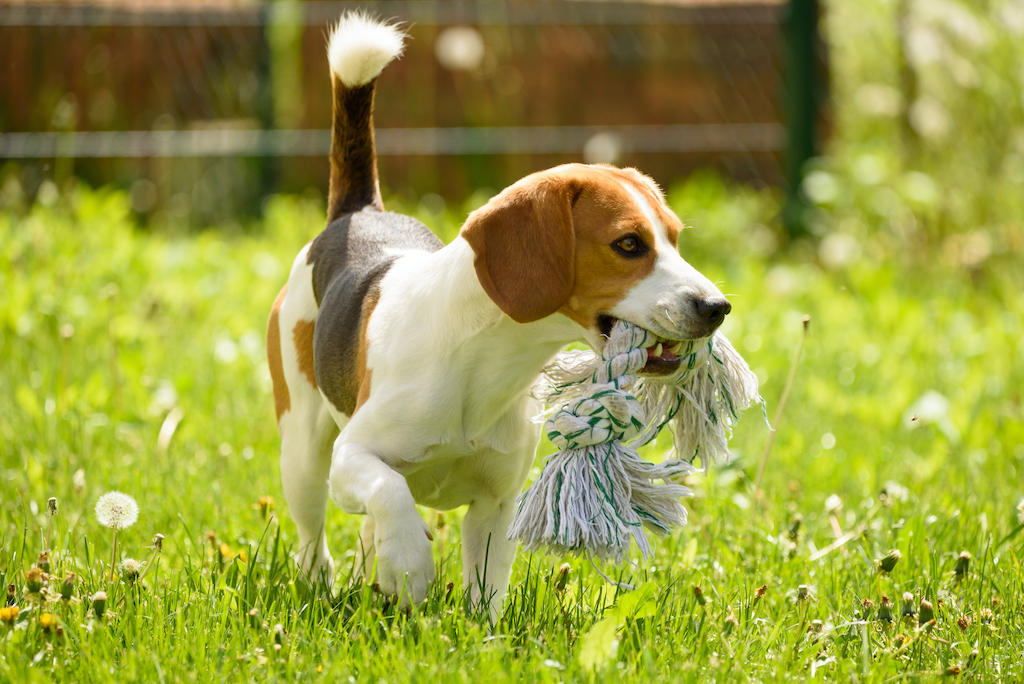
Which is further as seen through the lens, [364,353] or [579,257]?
[364,353]

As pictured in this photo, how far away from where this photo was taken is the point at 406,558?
2.54 meters

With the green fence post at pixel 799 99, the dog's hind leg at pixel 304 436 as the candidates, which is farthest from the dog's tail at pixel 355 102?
the green fence post at pixel 799 99

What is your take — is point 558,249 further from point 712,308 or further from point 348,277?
point 348,277

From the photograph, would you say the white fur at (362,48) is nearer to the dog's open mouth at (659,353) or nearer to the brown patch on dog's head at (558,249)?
the brown patch on dog's head at (558,249)

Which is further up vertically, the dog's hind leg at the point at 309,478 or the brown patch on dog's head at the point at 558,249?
the brown patch on dog's head at the point at 558,249

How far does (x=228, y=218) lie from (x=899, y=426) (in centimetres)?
571

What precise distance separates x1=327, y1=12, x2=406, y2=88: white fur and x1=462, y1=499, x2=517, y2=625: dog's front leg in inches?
56.7

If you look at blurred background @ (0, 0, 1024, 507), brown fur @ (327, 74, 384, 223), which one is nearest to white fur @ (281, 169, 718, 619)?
brown fur @ (327, 74, 384, 223)

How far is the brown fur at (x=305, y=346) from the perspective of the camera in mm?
3375

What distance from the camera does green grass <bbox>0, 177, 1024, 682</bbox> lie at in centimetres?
251

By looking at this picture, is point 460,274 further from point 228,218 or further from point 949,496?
point 228,218

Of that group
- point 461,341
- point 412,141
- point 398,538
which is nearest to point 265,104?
point 412,141

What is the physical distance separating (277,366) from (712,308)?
164 centimetres

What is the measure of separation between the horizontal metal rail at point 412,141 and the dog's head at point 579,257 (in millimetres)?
6360
